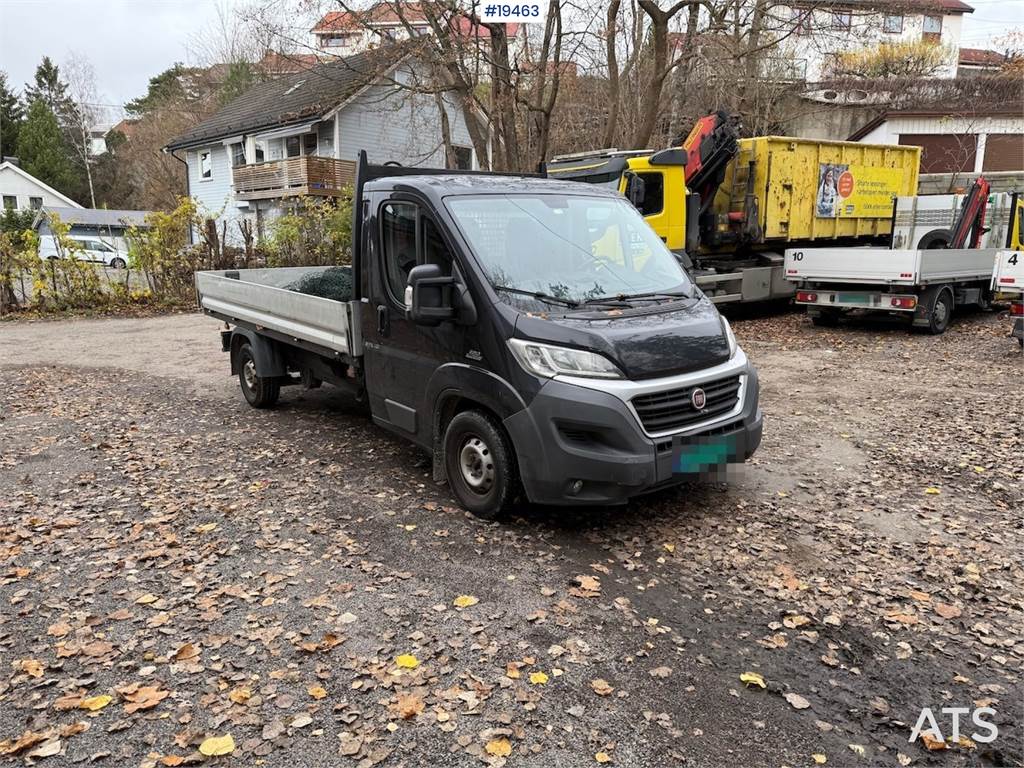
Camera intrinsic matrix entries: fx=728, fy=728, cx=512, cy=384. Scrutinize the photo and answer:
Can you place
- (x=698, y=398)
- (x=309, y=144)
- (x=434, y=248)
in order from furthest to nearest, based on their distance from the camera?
(x=309, y=144), (x=434, y=248), (x=698, y=398)

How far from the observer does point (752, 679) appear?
3309 millimetres

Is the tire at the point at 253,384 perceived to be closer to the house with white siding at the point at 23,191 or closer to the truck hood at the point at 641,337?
the truck hood at the point at 641,337

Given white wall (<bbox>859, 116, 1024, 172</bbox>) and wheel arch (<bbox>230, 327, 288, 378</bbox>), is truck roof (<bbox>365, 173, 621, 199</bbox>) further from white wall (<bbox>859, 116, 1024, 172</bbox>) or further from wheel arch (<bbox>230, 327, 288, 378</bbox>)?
white wall (<bbox>859, 116, 1024, 172</bbox>)

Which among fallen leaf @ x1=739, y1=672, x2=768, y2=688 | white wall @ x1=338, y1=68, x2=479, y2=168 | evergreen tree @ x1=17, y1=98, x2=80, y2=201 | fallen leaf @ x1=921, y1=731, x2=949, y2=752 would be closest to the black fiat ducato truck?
fallen leaf @ x1=739, y1=672, x2=768, y2=688

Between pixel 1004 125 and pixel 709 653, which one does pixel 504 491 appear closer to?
pixel 709 653

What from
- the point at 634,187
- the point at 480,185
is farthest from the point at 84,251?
the point at 480,185

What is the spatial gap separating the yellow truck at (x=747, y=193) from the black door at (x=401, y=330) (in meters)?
7.20

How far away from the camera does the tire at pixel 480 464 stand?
466cm

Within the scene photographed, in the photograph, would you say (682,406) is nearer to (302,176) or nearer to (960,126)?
(302,176)

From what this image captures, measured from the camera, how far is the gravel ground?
3.00 m

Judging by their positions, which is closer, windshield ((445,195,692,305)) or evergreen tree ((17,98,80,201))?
windshield ((445,195,692,305))

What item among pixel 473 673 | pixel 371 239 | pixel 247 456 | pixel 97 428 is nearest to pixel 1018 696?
pixel 473 673

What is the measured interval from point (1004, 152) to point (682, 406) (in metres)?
30.9

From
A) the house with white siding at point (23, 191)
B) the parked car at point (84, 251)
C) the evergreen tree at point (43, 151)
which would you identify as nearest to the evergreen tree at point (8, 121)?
the evergreen tree at point (43, 151)
